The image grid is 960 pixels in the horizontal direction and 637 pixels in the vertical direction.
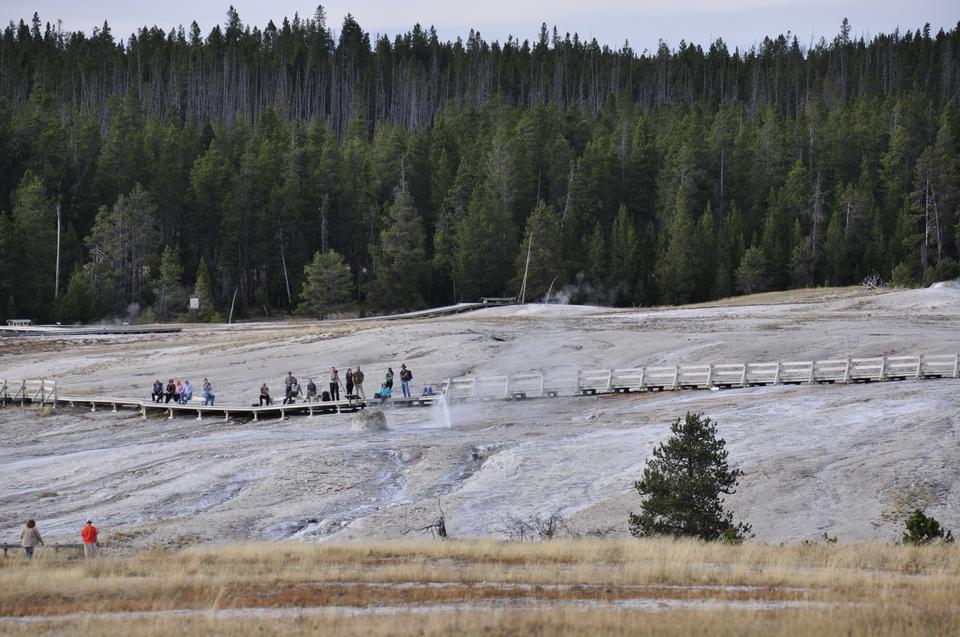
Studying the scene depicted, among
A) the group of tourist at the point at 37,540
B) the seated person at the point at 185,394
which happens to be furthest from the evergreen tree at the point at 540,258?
the group of tourist at the point at 37,540

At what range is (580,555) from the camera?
22453 millimetres

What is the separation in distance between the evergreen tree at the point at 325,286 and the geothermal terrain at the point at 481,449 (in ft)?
102

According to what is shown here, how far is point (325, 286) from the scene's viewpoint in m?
91.4

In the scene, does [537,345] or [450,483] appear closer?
[450,483]

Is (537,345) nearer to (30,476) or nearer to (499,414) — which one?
(499,414)

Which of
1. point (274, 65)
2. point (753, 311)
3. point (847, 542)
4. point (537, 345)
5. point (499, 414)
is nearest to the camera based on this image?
point (847, 542)

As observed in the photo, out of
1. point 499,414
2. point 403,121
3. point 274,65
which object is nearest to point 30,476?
point 499,414

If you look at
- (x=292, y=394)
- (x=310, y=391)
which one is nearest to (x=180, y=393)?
(x=292, y=394)

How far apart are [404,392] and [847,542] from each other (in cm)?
2281

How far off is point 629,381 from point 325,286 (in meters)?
48.8

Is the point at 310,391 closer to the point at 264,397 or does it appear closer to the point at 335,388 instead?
the point at 335,388

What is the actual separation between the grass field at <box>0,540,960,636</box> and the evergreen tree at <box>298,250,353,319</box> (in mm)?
66714

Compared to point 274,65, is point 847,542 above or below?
below

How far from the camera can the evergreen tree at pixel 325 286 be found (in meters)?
91.1
